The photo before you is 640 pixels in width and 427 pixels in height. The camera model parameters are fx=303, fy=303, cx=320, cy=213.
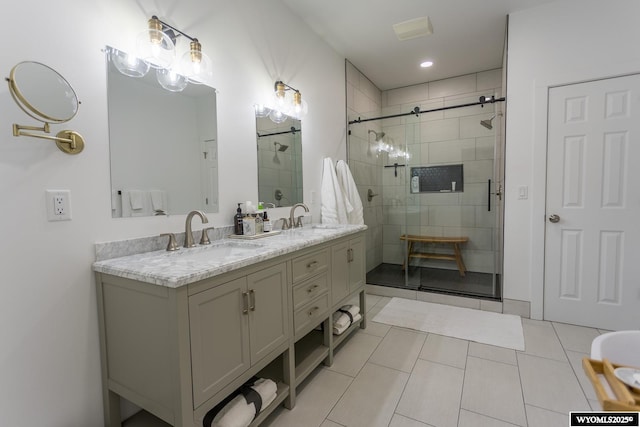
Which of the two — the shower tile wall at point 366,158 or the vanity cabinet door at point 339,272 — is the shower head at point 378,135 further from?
the vanity cabinet door at point 339,272

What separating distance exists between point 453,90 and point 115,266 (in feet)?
14.2

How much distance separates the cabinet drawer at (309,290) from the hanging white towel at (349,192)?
1290 millimetres

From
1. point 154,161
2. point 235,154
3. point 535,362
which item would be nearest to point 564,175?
point 535,362

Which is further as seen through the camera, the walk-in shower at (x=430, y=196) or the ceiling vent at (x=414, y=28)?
the walk-in shower at (x=430, y=196)

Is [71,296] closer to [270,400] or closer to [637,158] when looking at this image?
[270,400]

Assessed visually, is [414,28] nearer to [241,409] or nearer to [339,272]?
[339,272]

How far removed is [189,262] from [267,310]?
437 millimetres

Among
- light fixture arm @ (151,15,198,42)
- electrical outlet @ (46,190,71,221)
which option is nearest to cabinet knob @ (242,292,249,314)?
electrical outlet @ (46,190,71,221)

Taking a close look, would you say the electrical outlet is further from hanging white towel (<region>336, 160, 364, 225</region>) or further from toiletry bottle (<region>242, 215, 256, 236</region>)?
hanging white towel (<region>336, 160, 364, 225</region>)

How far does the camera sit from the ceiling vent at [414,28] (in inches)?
107

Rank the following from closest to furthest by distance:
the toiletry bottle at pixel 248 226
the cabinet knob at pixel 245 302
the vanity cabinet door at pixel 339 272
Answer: the cabinet knob at pixel 245 302 < the toiletry bottle at pixel 248 226 < the vanity cabinet door at pixel 339 272

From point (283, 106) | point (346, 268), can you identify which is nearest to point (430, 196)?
point (346, 268)

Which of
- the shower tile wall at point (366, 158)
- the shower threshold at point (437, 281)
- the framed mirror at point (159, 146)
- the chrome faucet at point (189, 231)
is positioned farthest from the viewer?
the shower tile wall at point (366, 158)

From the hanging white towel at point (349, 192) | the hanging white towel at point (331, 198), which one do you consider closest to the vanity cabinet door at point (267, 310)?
the hanging white towel at point (331, 198)
